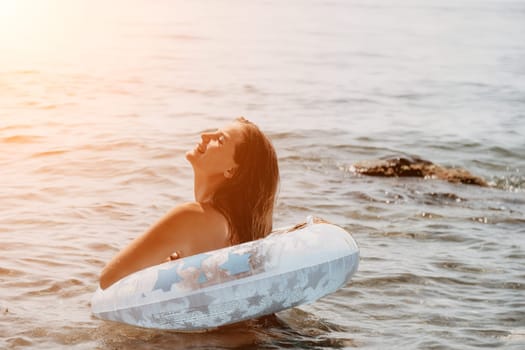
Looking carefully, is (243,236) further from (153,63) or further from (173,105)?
(153,63)

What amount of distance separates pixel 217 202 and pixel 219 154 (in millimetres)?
277

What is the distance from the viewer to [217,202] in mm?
5773

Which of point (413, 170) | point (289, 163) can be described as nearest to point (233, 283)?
point (413, 170)

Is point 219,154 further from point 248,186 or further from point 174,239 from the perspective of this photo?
point 174,239

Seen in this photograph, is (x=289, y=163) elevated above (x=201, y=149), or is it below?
below

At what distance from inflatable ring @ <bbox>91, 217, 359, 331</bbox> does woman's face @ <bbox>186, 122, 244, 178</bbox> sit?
448mm

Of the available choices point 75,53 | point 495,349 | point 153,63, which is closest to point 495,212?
point 495,349

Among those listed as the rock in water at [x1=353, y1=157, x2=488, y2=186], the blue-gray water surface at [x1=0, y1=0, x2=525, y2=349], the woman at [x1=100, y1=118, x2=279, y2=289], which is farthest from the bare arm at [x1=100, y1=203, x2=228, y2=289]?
the rock in water at [x1=353, y1=157, x2=488, y2=186]

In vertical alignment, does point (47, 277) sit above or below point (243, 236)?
below

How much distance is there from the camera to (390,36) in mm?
29906

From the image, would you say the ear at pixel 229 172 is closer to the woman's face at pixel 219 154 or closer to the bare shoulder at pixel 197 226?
the woman's face at pixel 219 154

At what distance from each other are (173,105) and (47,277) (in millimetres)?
8640

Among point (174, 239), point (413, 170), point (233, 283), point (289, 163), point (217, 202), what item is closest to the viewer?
point (233, 283)

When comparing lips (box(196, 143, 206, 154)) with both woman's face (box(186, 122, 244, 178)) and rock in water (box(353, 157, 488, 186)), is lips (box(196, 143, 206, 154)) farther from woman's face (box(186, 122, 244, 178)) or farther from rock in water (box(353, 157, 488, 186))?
rock in water (box(353, 157, 488, 186))
